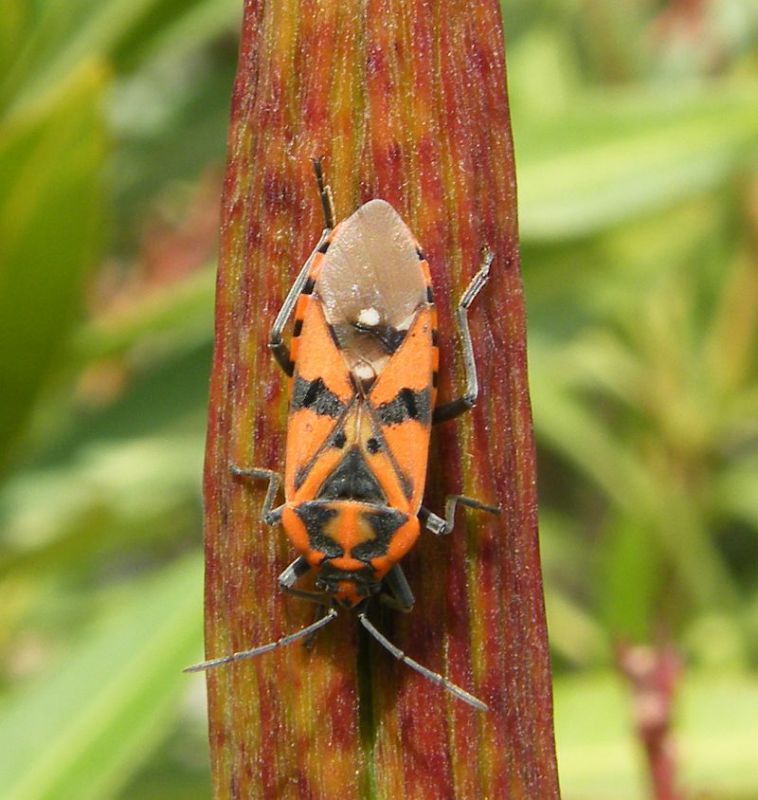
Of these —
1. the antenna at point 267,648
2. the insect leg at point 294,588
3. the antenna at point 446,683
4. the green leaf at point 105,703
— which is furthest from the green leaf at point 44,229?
the antenna at point 446,683

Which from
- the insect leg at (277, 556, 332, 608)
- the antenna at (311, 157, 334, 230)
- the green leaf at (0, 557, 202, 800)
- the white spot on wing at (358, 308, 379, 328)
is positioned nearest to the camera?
the antenna at (311, 157, 334, 230)

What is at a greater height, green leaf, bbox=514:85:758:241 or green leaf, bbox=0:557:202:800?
green leaf, bbox=514:85:758:241

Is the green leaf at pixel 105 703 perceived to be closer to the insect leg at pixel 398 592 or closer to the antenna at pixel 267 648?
the insect leg at pixel 398 592

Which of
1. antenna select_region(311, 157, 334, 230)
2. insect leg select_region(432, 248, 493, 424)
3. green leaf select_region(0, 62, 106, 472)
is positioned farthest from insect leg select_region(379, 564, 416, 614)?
green leaf select_region(0, 62, 106, 472)

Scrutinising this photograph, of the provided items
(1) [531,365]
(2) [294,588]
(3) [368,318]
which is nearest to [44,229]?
(3) [368,318]

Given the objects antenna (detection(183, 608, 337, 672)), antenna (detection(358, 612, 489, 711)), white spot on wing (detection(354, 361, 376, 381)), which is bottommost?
antenna (detection(358, 612, 489, 711))

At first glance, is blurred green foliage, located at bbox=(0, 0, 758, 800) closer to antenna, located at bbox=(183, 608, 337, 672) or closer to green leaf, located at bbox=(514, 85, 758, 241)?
green leaf, located at bbox=(514, 85, 758, 241)
